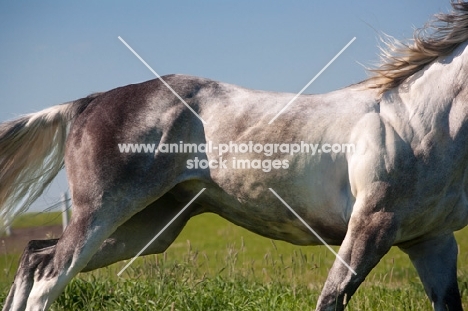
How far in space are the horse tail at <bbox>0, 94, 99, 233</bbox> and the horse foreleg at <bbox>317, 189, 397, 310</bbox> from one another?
2123mm

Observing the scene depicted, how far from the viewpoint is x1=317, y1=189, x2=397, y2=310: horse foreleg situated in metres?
3.87

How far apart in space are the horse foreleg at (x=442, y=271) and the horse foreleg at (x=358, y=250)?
57 centimetres

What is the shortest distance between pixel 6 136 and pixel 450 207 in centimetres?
316

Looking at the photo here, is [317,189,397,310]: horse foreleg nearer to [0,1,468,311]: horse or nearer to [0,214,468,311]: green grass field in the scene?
[0,1,468,311]: horse

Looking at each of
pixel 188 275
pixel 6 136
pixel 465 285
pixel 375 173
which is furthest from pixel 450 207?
pixel 6 136

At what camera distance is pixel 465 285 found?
5.03 m

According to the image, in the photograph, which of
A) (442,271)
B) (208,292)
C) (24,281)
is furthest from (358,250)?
(24,281)

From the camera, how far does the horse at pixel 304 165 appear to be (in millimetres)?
3928

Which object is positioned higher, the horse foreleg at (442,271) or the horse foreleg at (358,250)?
the horse foreleg at (358,250)

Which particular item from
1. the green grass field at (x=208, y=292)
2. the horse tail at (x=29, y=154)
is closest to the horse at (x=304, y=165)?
the horse tail at (x=29, y=154)

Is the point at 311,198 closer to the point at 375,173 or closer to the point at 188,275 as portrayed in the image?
the point at 375,173

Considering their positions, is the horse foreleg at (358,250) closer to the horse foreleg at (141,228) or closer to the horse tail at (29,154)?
the horse foreleg at (141,228)

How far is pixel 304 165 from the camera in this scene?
4.12m

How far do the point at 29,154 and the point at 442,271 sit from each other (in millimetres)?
3058
